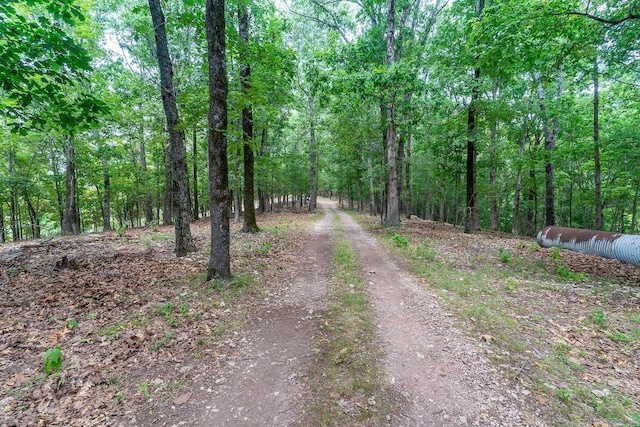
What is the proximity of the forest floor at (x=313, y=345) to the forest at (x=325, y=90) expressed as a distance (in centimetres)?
282

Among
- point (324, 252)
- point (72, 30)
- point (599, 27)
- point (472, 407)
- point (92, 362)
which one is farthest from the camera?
point (72, 30)

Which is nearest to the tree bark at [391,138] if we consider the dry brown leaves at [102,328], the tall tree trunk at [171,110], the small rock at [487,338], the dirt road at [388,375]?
the tall tree trunk at [171,110]

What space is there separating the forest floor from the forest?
2.82m

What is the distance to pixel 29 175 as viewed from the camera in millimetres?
19188

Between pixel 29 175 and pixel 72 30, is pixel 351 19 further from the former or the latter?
pixel 29 175

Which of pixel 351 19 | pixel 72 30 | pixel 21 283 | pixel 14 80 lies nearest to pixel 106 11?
pixel 72 30

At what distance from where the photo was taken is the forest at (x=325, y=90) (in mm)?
6059

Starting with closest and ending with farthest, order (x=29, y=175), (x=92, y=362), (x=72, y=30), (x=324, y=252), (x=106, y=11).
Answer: (x=92, y=362) → (x=324, y=252) → (x=72, y=30) → (x=106, y=11) → (x=29, y=175)

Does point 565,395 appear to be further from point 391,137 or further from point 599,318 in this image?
point 391,137

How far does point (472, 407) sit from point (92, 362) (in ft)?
15.7

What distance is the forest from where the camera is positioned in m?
6.06

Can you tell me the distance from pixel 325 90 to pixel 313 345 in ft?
37.8

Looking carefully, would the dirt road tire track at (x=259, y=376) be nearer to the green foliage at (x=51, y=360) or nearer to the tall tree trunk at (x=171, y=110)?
the green foliage at (x=51, y=360)

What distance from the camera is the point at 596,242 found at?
9.03 metres
